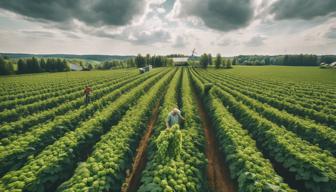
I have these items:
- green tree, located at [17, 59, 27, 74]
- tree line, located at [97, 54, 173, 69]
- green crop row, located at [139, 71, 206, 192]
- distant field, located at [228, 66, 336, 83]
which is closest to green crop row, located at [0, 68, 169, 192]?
green crop row, located at [139, 71, 206, 192]

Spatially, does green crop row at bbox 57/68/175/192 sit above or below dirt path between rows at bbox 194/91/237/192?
above

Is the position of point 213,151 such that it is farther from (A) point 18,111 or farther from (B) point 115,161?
(A) point 18,111

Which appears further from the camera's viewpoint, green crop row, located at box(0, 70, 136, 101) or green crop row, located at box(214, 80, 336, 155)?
green crop row, located at box(0, 70, 136, 101)

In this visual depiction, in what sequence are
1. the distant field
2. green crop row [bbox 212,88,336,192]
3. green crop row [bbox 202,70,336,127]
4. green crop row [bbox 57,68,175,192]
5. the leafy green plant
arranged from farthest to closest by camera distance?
the distant field < green crop row [bbox 202,70,336,127] < the leafy green plant < green crop row [bbox 212,88,336,192] < green crop row [bbox 57,68,175,192]

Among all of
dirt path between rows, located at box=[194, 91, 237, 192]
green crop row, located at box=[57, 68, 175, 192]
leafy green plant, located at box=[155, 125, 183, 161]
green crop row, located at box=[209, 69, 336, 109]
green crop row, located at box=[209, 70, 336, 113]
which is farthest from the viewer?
green crop row, located at box=[209, 69, 336, 109]

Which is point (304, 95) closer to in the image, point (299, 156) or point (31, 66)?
point (299, 156)

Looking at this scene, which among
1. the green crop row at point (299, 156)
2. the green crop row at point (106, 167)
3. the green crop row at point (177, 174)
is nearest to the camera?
the green crop row at point (177, 174)

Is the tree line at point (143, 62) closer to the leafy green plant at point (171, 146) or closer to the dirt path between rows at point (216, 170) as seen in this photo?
the dirt path between rows at point (216, 170)

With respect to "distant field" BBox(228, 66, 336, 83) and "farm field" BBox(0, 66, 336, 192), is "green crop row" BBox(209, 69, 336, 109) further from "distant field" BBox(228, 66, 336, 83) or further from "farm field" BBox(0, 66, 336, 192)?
"distant field" BBox(228, 66, 336, 83)

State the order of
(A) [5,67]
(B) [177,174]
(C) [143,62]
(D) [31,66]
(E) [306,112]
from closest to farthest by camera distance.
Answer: (B) [177,174] < (E) [306,112] < (A) [5,67] < (D) [31,66] < (C) [143,62]

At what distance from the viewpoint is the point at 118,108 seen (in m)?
14.8

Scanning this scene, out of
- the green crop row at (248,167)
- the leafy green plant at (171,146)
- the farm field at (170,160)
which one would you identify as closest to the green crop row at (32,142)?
the farm field at (170,160)

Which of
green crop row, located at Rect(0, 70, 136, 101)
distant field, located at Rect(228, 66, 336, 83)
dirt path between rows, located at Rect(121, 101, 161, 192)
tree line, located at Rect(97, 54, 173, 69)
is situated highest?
tree line, located at Rect(97, 54, 173, 69)

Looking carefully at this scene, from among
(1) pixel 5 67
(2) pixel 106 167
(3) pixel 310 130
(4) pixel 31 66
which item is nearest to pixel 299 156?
(3) pixel 310 130
